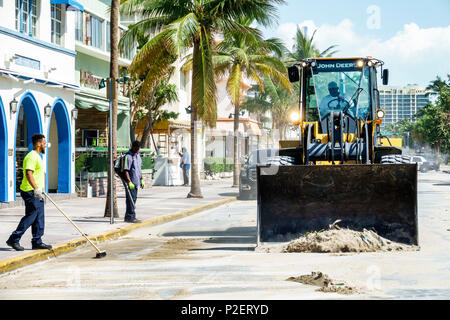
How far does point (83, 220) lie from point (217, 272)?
8266 millimetres

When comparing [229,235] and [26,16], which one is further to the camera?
[26,16]

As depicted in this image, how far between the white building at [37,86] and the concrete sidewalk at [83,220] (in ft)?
5.12

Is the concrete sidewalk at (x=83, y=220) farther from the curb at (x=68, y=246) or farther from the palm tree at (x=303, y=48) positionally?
the palm tree at (x=303, y=48)

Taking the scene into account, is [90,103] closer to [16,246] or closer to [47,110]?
[47,110]

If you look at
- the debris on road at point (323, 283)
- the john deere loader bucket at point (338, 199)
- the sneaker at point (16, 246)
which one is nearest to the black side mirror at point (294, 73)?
the john deere loader bucket at point (338, 199)

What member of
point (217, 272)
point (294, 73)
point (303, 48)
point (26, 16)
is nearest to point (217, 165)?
point (303, 48)

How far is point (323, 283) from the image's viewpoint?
8.27m

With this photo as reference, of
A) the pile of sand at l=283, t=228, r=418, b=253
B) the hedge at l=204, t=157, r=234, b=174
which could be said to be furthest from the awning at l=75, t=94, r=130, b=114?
the hedge at l=204, t=157, r=234, b=174

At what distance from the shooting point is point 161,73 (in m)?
25.0

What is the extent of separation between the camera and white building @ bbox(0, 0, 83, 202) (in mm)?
20719

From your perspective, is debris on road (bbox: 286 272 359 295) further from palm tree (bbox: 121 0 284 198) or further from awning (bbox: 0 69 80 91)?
palm tree (bbox: 121 0 284 198)

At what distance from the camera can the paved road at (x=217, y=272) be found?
7863 mm

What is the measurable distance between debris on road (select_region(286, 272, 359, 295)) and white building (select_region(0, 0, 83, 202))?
13.8 m

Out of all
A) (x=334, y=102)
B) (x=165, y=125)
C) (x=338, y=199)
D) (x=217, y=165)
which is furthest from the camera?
(x=217, y=165)
